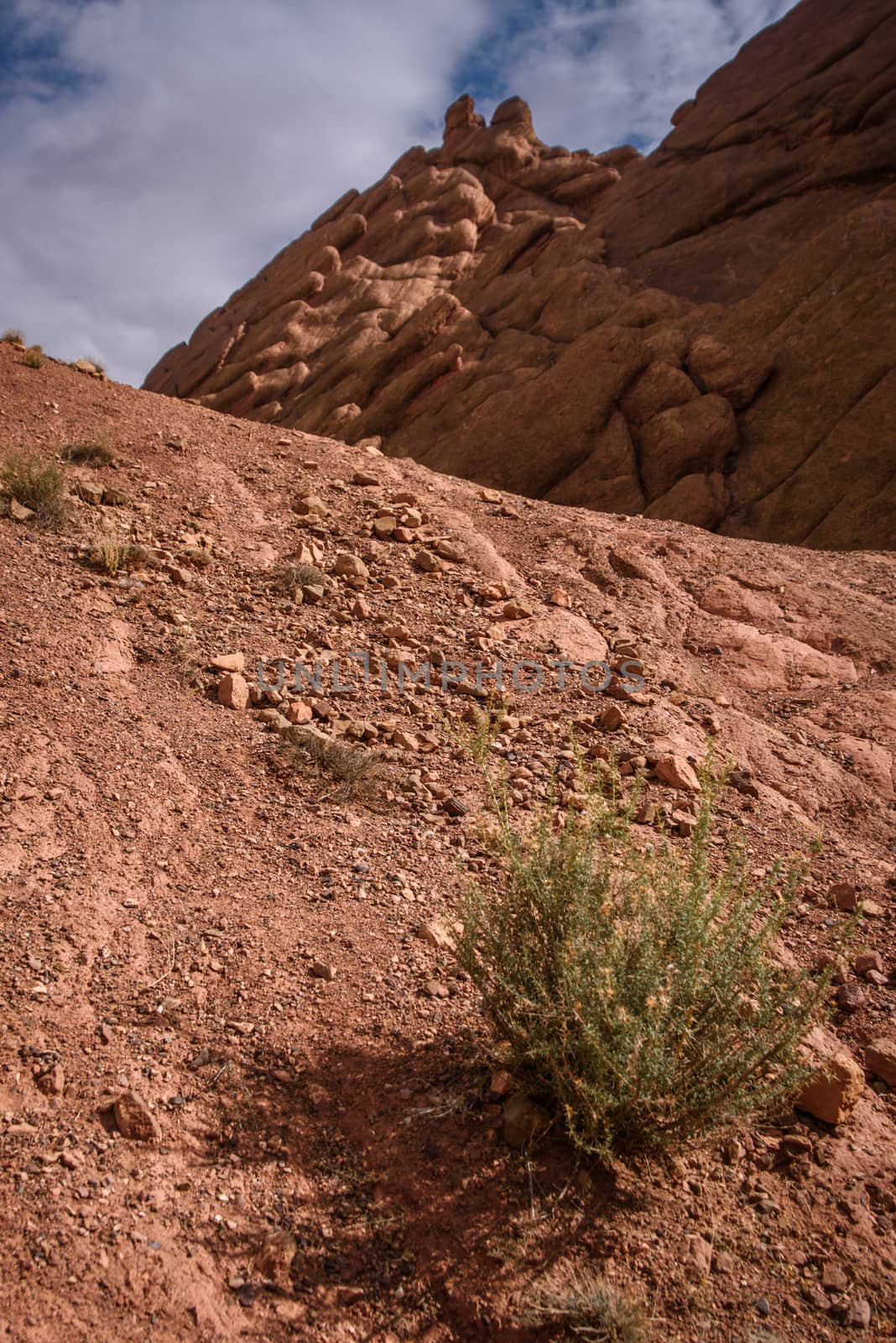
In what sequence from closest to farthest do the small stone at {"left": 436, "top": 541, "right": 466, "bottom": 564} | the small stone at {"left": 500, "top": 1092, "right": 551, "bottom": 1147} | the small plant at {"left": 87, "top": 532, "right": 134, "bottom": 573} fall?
the small stone at {"left": 500, "top": 1092, "right": 551, "bottom": 1147}
the small plant at {"left": 87, "top": 532, "right": 134, "bottom": 573}
the small stone at {"left": 436, "top": 541, "right": 466, "bottom": 564}

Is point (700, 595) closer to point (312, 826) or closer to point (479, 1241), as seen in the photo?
point (312, 826)

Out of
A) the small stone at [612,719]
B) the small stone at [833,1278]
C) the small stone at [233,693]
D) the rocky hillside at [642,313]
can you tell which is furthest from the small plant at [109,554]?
the rocky hillside at [642,313]

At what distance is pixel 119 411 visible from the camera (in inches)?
324

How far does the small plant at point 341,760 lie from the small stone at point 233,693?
0.42 meters

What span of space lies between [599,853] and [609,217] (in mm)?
32098

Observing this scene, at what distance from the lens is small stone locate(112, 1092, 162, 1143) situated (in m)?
2.47

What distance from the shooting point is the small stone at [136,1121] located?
2.47 m

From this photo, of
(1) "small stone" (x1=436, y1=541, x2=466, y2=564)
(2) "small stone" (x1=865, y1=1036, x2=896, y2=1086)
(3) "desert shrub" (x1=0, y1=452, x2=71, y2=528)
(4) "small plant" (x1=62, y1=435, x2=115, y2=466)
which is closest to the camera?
(2) "small stone" (x1=865, y1=1036, x2=896, y2=1086)

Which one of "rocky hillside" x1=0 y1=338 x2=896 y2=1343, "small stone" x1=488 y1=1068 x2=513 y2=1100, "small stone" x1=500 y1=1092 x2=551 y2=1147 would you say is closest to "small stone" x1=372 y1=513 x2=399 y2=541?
"rocky hillside" x1=0 y1=338 x2=896 y2=1343

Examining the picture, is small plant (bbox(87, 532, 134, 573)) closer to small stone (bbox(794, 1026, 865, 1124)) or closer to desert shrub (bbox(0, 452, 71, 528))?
desert shrub (bbox(0, 452, 71, 528))

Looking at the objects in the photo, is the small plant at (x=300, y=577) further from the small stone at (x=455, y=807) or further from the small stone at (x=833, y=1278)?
the small stone at (x=833, y=1278)

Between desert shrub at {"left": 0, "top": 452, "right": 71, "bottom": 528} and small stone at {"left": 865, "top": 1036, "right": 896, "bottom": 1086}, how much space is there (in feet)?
19.4

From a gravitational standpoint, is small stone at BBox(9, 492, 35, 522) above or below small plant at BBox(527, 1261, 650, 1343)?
above

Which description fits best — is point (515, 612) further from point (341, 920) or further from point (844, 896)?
point (341, 920)
